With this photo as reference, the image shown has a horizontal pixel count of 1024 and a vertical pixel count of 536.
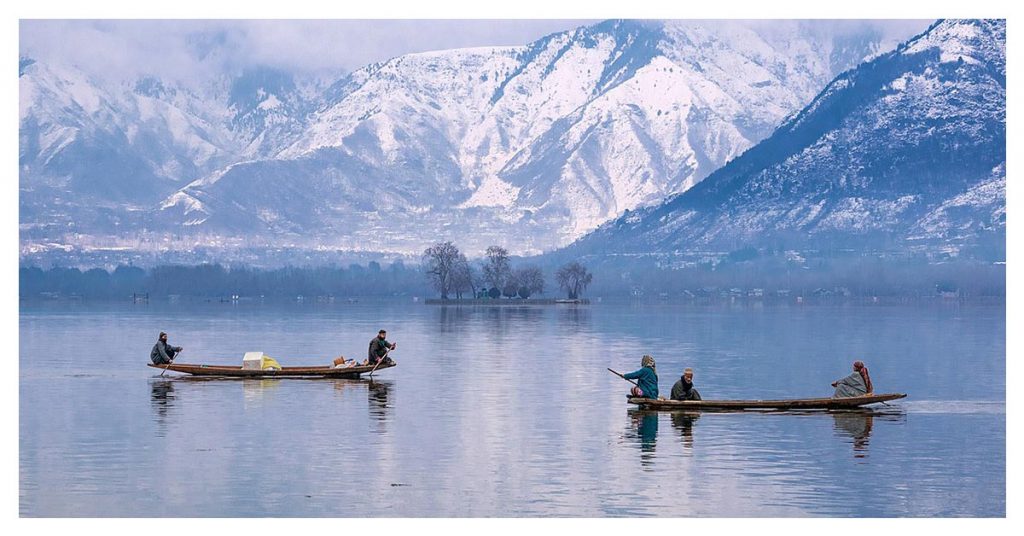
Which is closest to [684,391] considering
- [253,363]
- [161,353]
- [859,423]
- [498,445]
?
Answer: [859,423]

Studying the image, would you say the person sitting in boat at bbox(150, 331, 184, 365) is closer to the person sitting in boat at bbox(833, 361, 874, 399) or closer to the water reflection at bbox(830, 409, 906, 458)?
the person sitting in boat at bbox(833, 361, 874, 399)

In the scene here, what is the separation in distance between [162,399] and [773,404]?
100 ft

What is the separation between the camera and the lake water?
5000cm

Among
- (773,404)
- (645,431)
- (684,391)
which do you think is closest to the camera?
(645,431)

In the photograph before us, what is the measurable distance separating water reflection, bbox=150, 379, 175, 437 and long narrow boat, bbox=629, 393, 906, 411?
2025cm

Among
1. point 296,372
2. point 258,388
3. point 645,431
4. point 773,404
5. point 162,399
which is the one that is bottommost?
point 645,431

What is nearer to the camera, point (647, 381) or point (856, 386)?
point (647, 381)

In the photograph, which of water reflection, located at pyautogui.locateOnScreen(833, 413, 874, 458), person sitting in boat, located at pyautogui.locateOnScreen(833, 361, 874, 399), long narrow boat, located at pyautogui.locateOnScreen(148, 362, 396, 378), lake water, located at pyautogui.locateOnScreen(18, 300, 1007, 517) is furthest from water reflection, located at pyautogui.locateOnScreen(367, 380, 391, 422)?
person sitting in boat, located at pyautogui.locateOnScreen(833, 361, 874, 399)

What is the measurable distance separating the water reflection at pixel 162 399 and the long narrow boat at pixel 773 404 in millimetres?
20251

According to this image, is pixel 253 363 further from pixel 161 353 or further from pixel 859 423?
pixel 859 423

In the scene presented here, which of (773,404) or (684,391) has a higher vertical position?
(684,391)

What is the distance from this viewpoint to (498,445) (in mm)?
62875
